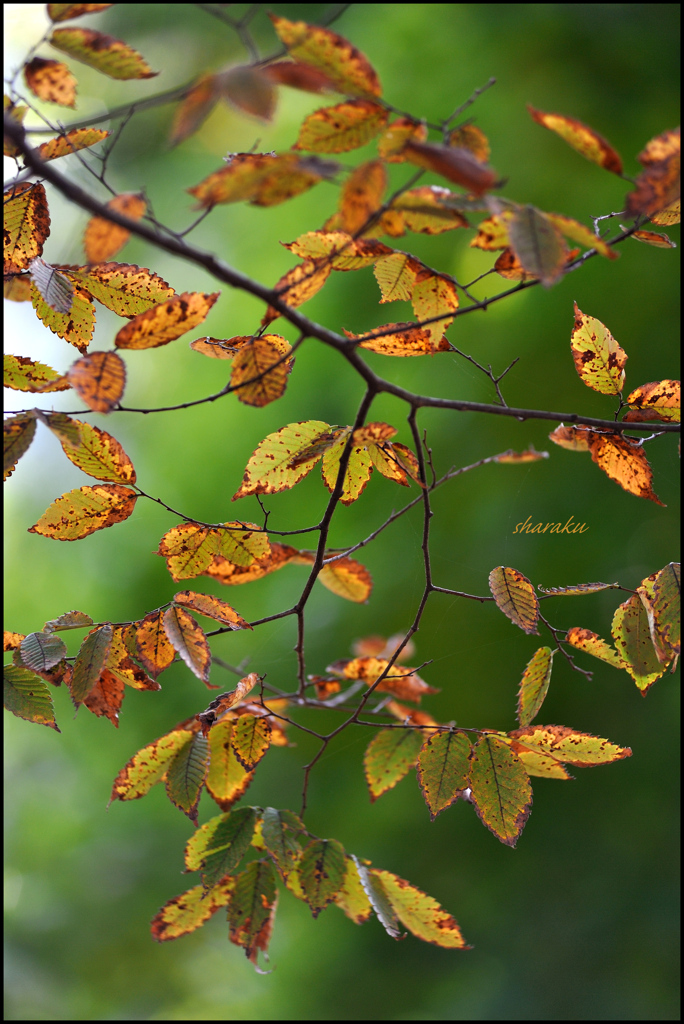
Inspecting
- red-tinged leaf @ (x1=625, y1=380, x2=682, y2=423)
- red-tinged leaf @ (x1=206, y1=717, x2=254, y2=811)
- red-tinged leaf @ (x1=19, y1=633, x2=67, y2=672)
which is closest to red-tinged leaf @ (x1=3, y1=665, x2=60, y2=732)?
red-tinged leaf @ (x1=19, y1=633, x2=67, y2=672)

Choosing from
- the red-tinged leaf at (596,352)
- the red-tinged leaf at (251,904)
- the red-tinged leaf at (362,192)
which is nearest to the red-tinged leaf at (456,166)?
the red-tinged leaf at (362,192)

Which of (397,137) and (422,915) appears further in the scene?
(422,915)

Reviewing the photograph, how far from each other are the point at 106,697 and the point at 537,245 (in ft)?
1.29

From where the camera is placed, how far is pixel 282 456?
1.41ft

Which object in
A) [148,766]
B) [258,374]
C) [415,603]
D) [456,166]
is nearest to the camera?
[456,166]

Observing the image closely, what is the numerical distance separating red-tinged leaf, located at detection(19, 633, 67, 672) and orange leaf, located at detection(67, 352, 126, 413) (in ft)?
0.57

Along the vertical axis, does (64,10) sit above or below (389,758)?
above

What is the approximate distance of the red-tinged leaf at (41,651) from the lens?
15.3 inches

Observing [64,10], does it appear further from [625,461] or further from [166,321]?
[625,461]

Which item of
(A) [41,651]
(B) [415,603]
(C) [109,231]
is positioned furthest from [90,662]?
(B) [415,603]

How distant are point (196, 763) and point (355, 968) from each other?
1208mm

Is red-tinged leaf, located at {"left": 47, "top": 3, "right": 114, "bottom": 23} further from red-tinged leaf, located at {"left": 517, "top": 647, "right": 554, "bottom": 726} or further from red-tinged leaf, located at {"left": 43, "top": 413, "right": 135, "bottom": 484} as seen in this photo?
red-tinged leaf, located at {"left": 517, "top": 647, "right": 554, "bottom": 726}

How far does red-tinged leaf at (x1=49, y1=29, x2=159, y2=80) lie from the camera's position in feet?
1.04

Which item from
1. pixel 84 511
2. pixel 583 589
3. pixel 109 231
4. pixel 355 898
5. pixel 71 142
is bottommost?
pixel 355 898
